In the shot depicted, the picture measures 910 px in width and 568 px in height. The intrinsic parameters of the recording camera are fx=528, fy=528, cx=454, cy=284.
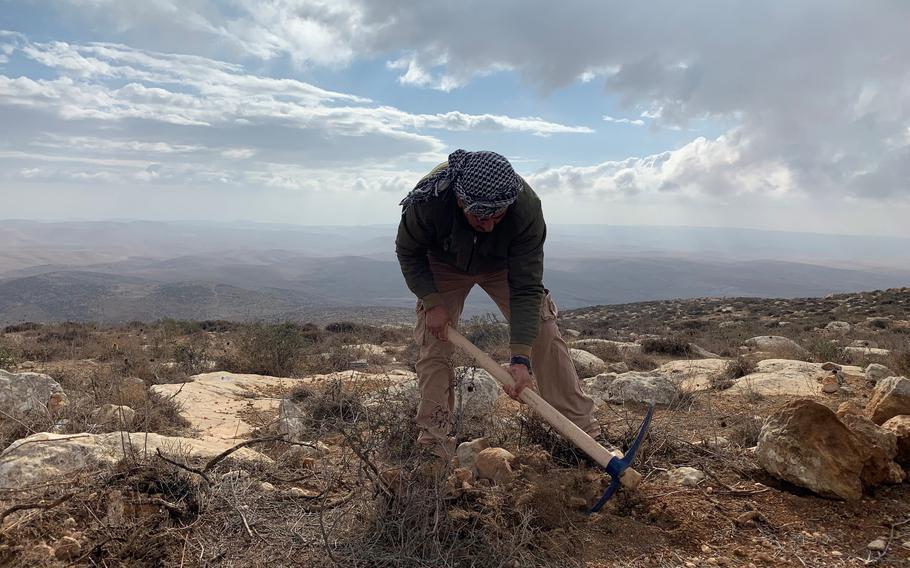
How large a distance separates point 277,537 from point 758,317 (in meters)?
16.7

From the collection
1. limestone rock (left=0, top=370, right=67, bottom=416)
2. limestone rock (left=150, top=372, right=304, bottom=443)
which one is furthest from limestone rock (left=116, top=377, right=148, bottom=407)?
limestone rock (left=0, top=370, right=67, bottom=416)

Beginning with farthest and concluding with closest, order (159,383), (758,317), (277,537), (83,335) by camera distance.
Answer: (758,317)
(83,335)
(159,383)
(277,537)

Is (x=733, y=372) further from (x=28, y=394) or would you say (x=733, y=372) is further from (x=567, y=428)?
(x=28, y=394)

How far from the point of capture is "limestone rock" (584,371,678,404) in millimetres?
4945

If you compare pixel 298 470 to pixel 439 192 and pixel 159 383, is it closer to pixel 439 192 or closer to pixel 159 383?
pixel 439 192

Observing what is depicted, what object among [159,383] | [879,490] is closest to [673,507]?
[879,490]

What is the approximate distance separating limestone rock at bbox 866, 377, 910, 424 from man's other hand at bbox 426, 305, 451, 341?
7.81 feet

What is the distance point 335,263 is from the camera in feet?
643

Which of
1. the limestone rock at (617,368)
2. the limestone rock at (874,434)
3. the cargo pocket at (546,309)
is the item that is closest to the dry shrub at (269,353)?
the limestone rock at (617,368)

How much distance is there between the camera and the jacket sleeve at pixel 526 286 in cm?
266

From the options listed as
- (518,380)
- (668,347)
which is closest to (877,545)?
(518,380)

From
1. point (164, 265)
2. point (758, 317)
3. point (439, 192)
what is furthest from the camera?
point (164, 265)

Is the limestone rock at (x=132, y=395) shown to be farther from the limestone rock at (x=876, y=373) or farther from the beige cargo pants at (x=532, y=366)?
the limestone rock at (x=876, y=373)

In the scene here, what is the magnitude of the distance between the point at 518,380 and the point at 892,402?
207cm
